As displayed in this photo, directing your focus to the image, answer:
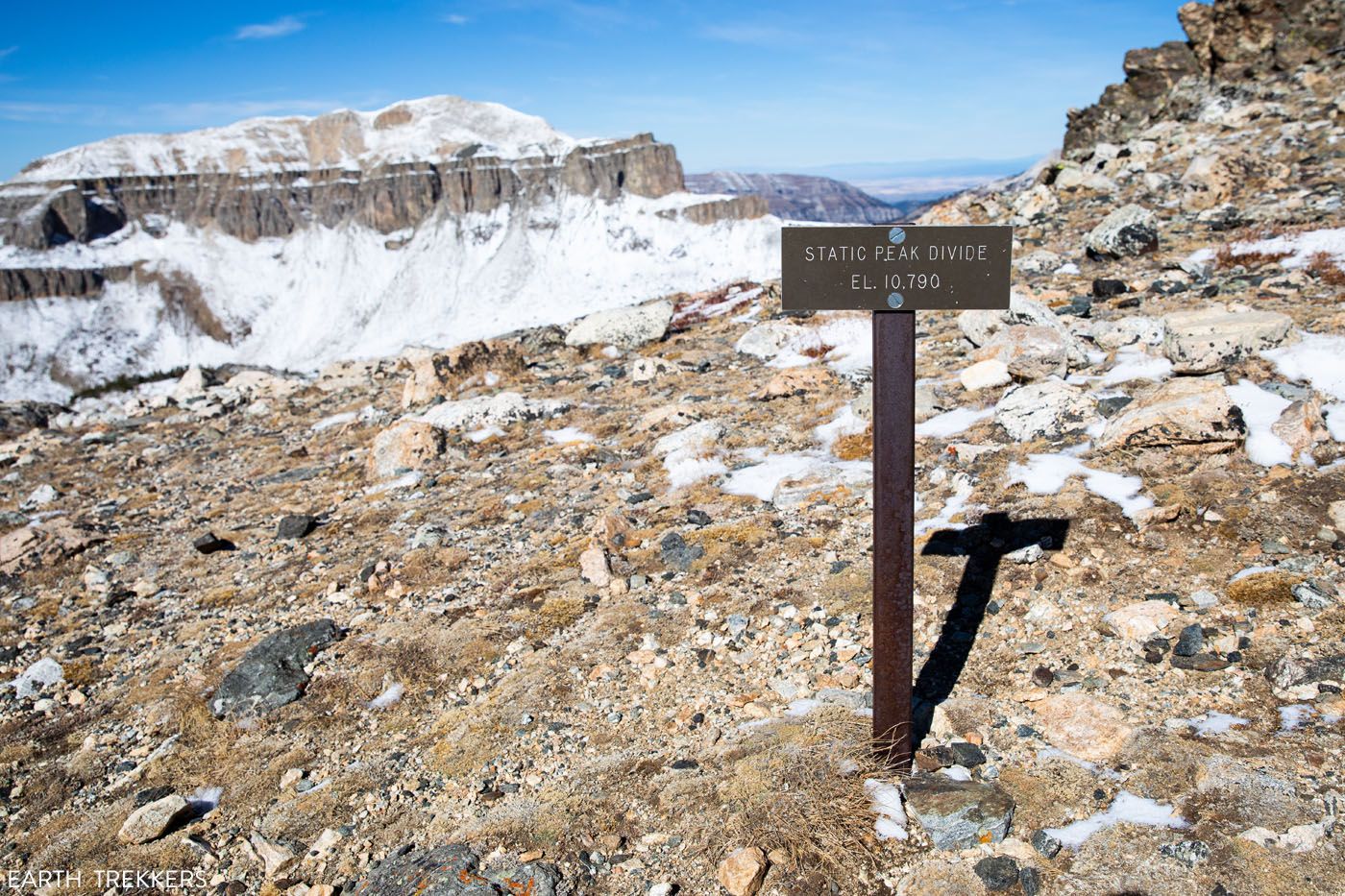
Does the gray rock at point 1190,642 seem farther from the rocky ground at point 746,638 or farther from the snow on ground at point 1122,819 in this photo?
the snow on ground at point 1122,819

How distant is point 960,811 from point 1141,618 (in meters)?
2.53

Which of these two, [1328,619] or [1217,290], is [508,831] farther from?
[1217,290]

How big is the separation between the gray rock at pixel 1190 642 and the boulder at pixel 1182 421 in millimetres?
2817

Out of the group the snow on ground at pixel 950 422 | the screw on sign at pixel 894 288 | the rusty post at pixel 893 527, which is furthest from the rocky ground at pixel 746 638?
the screw on sign at pixel 894 288

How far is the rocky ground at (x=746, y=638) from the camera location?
458 centimetres

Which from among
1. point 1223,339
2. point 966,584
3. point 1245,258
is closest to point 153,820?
point 966,584

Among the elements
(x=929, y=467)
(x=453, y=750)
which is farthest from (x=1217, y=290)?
(x=453, y=750)

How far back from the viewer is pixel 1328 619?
18.0ft

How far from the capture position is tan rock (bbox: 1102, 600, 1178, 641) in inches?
229

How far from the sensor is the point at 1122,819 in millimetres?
4406

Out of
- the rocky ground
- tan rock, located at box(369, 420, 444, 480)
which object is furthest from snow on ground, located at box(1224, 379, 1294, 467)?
tan rock, located at box(369, 420, 444, 480)

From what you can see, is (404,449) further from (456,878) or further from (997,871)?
(997,871)

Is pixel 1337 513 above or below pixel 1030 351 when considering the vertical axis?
below

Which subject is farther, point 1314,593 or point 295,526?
point 295,526
